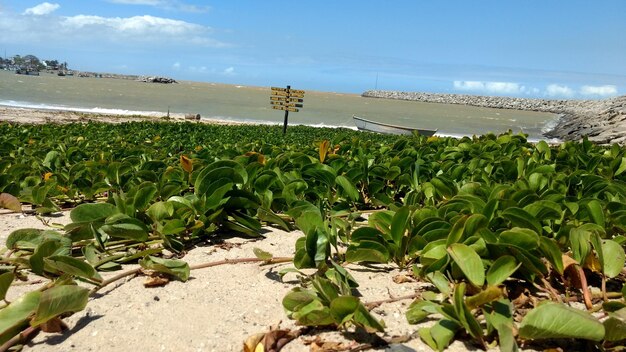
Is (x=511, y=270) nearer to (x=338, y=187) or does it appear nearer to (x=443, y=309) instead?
(x=443, y=309)

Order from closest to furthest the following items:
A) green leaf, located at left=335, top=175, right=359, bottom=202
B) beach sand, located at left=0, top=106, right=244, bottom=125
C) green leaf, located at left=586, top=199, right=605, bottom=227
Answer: green leaf, located at left=586, top=199, right=605, bottom=227, green leaf, located at left=335, top=175, right=359, bottom=202, beach sand, located at left=0, top=106, right=244, bottom=125

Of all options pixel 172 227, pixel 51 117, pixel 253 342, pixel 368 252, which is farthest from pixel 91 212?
pixel 51 117

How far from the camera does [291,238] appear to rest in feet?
7.28

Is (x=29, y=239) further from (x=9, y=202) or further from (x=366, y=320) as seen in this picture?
(x=366, y=320)

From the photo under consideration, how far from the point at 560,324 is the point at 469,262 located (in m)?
0.30

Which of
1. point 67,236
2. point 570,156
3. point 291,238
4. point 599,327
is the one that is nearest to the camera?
point 599,327

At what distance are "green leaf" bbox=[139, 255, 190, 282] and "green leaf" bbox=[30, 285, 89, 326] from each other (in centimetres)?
30

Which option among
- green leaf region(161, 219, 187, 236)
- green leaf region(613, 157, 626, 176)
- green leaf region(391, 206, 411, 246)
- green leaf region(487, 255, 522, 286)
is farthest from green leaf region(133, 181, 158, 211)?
green leaf region(613, 157, 626, 176)

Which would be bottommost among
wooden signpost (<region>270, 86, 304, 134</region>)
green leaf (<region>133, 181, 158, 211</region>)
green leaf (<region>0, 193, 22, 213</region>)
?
green leaf (<region>0, 193, 22, 213</region>)

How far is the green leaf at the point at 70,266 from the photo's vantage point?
1497 mm

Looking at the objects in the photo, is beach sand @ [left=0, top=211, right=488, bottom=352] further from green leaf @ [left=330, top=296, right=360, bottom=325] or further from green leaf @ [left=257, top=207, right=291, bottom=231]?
green leaf @ [left=257, top=207, right=291, bottom=231]

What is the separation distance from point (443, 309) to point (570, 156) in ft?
8.04

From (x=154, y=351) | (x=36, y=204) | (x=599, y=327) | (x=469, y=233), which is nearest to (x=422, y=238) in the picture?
(x=469, y=233)

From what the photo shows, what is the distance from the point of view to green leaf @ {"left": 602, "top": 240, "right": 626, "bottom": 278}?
1.47 m
